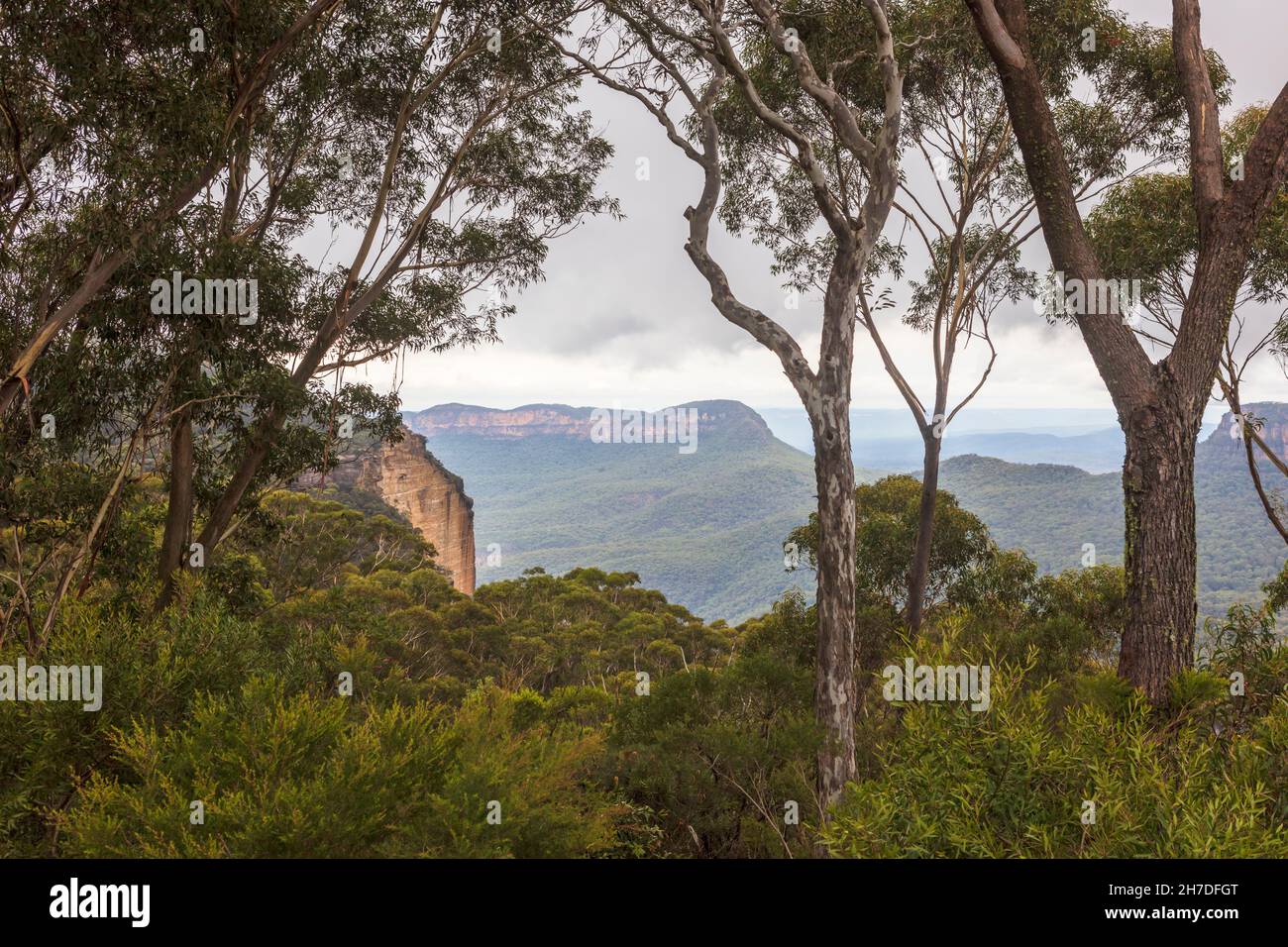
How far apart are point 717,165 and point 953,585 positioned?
960 centimetres

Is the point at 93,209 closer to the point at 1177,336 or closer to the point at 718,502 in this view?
the point at 1177,336

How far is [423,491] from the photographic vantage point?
127 feet

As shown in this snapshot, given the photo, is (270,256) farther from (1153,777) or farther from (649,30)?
(1153,777)

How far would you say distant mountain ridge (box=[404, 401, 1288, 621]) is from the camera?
3428cm

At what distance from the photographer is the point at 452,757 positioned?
3.42 metres

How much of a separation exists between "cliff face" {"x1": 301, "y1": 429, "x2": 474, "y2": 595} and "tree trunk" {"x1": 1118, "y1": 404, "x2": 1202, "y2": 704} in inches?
1218

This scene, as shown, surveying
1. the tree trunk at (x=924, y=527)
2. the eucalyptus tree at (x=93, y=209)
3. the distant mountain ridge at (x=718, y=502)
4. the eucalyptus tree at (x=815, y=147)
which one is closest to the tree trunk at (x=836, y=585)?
the eucalyptus tree at (x=815, y=147)

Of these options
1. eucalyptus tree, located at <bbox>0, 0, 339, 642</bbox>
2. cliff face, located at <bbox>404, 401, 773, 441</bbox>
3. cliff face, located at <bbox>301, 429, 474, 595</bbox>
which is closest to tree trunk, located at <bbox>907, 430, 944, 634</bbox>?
eucalyptus tree, located at <bbox>0, 0, 339, 642</bbox>

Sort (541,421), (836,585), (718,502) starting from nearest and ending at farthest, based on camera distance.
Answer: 1. (836,585)
2. (718,502)
3. (541,421)

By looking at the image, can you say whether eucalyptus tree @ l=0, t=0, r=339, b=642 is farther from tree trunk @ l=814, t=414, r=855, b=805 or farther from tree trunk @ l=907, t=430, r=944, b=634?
tree trunk @ l=907, t=430, r=944, b=634

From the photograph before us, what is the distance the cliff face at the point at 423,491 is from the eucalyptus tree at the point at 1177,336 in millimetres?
30485

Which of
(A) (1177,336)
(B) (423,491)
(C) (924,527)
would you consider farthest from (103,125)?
(B) (423,491)

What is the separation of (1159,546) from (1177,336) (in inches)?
63.5

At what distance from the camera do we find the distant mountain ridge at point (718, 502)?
3428cm
